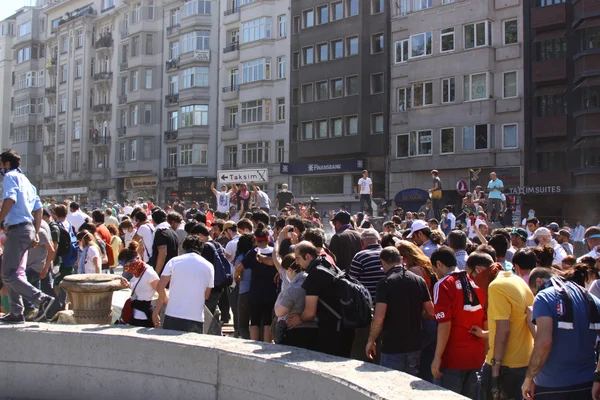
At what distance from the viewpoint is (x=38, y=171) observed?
244 ft

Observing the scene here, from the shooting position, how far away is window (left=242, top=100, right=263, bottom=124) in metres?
49.4

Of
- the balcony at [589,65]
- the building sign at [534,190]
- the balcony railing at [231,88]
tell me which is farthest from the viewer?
the balcony railing at [231,88]

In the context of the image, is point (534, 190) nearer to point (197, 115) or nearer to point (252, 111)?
point (252, 111)

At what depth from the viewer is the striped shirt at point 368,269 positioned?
7676mm

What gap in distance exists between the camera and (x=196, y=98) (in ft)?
176

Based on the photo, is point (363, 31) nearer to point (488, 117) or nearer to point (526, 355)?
point (488, 117)

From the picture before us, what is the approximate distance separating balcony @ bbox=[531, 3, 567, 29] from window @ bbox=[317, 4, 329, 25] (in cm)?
1384

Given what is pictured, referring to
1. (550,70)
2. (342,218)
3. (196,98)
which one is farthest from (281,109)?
(342,218)

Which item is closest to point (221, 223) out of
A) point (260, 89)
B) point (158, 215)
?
point (158, 215)

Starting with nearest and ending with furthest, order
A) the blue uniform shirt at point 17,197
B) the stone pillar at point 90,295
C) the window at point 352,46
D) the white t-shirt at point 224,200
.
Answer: the blue uniform shirt at point 17,197
the stone pillar at point 90,295
the white t-shirt at point 224,200
the window at point 352,46

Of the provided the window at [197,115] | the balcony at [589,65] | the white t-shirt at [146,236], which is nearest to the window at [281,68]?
the window at [197,115]

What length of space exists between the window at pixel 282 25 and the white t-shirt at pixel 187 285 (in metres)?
42.3

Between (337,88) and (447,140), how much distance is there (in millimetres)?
9003

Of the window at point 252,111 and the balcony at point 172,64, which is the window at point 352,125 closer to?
the window at point 252,111
